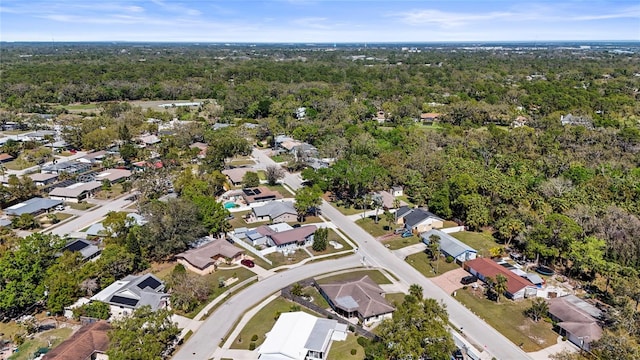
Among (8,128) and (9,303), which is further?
(8,128)

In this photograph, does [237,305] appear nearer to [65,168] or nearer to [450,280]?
[450,280]

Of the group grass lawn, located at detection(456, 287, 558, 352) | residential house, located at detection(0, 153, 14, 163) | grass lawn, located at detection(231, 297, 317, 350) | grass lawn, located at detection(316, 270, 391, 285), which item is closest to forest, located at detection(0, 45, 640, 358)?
grass lawn, located at detection(456, 287, 558, 352)

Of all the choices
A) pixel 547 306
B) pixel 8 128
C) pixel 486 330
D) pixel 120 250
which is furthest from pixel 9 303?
pixel 8 128

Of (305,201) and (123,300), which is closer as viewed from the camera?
(123,300)

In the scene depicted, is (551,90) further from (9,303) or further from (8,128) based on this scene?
(8,128)

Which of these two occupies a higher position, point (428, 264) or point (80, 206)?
point (80, 206)

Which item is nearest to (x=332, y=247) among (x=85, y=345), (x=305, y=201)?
(x=305, y=201)
